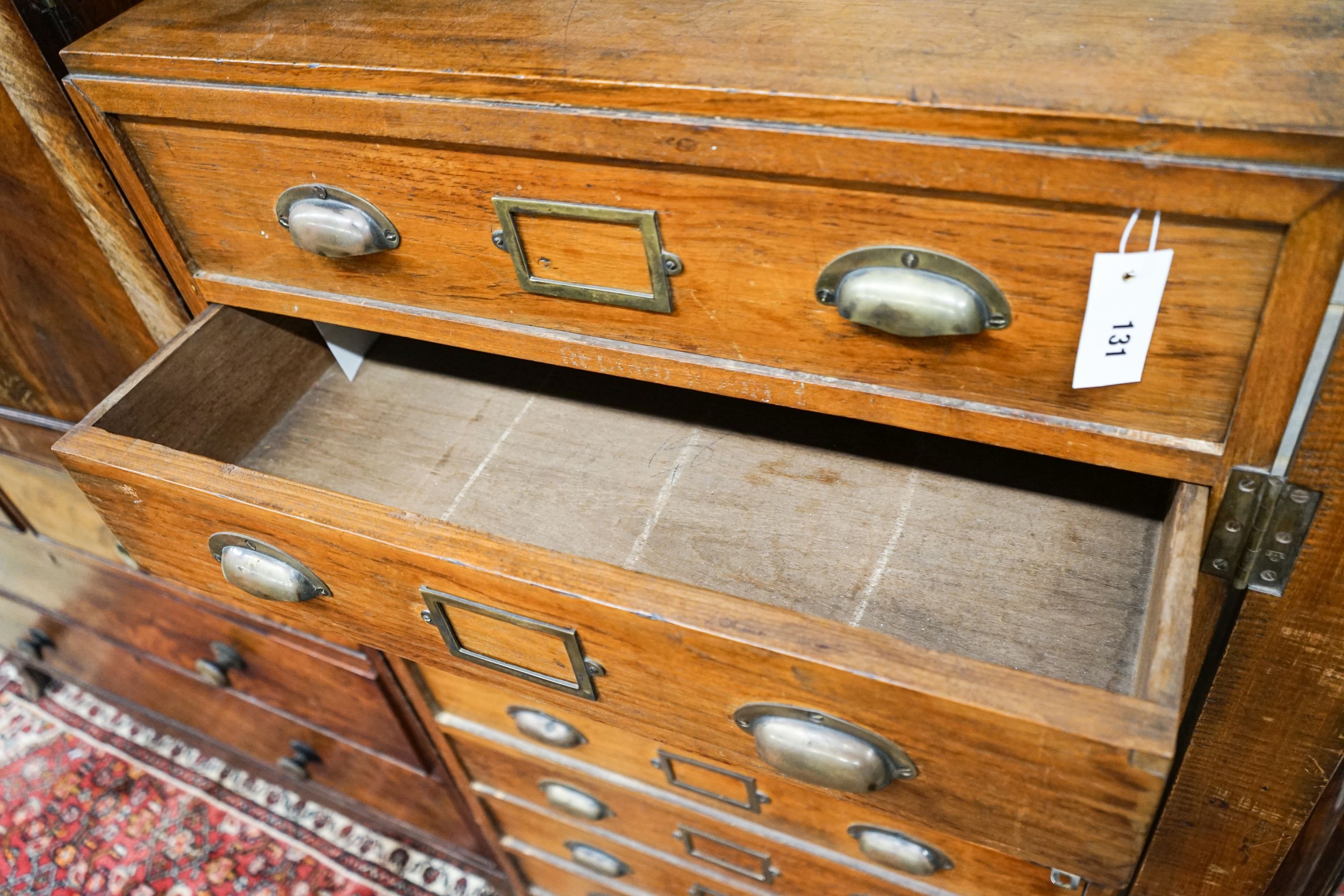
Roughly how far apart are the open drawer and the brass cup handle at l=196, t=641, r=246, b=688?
38 centimetres

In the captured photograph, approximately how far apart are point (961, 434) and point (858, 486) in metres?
0.17

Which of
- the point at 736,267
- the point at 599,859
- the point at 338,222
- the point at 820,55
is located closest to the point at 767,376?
the point at 736,267

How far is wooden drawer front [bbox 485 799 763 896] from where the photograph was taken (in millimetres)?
954

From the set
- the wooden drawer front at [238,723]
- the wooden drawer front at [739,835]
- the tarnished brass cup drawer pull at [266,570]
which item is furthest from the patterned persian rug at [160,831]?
the tarnished brass cup drawer pull at [266,570]

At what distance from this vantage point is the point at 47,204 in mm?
837

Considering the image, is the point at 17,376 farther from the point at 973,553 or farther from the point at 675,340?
the point at 973,553

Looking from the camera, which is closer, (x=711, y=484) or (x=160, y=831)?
(x=711, y=484)

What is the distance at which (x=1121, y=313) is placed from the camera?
0.50 metres

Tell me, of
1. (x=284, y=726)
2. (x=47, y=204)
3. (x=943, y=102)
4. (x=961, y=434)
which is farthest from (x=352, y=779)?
(x=943, y=102)

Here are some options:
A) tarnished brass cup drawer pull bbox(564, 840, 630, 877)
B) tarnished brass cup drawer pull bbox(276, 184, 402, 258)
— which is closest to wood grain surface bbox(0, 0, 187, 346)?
tarnished brass cup drawer pull bbox(276, 184, 402, 258)

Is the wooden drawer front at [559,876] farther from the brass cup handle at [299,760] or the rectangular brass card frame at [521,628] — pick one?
the rectangular brass card frame at [521,628]

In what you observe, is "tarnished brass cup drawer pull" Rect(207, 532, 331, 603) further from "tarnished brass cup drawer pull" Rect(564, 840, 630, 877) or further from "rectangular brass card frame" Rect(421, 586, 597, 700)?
"tarnished brass cup drawer pull" Rect(564, 840, 630, 877)

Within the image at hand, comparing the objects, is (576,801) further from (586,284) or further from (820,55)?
(820,55)

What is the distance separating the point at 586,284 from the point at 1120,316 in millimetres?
311
